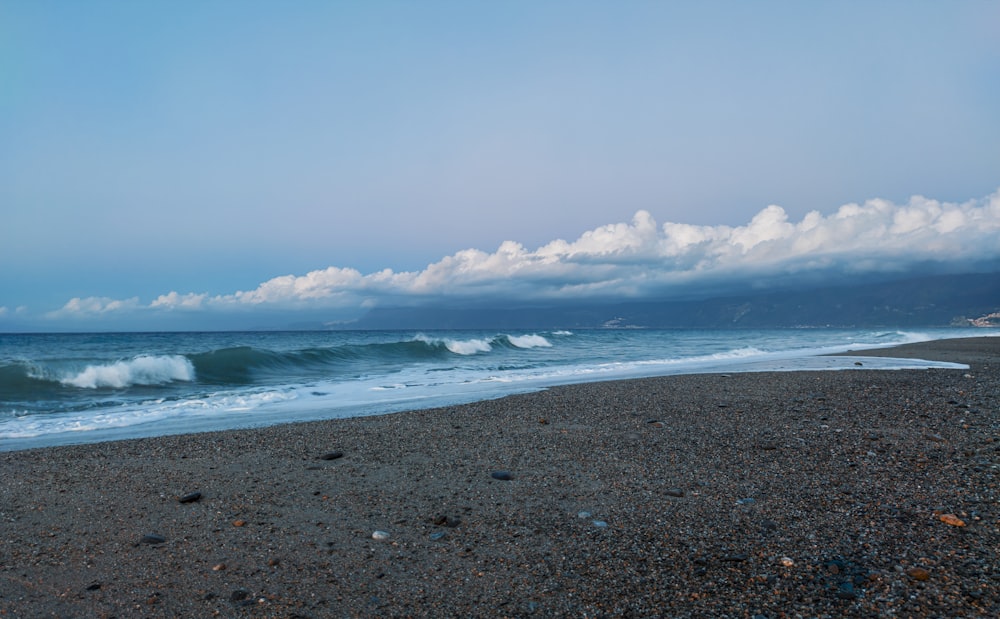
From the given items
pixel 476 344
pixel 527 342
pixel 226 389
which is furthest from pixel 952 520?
pixel 527 342

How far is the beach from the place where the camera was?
3.43m

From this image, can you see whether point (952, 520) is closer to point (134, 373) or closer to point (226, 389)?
point (226, 389)

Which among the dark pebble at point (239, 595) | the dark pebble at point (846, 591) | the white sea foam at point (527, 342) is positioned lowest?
the white sea foam at point (527, 342)

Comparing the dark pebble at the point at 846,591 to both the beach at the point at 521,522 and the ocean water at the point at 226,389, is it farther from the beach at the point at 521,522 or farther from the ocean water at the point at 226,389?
the ocean water at the point at 226,389

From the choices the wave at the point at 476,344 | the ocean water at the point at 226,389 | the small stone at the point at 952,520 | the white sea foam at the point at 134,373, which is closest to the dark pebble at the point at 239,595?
the small stone at the point at 952,520

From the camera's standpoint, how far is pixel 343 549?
4191 millimetres

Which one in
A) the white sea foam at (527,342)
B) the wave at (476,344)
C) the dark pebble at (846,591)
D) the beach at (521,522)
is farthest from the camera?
the white sea foam at (527,342)

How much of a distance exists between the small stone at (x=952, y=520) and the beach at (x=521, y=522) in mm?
27

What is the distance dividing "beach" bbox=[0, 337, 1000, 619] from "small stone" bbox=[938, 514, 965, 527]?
27 mm

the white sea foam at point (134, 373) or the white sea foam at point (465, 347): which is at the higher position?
the white sea foam at point (134, 373)

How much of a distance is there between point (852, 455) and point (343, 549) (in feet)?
16.6

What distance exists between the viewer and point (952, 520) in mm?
4273

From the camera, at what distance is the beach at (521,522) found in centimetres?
343

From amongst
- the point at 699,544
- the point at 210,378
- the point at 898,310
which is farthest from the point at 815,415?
the point at 898,310
